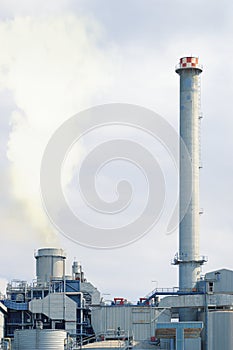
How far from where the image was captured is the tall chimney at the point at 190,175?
92.7m

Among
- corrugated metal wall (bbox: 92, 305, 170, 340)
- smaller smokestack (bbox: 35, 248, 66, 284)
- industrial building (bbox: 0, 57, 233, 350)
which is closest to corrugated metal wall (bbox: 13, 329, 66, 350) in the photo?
industrial building (bbox: 0, 57, 233, 350)

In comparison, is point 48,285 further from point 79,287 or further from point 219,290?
point 219,290

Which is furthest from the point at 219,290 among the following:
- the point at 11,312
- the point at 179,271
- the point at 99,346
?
the point at 11,312

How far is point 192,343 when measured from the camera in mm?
80188

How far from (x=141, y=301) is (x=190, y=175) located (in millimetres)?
14085

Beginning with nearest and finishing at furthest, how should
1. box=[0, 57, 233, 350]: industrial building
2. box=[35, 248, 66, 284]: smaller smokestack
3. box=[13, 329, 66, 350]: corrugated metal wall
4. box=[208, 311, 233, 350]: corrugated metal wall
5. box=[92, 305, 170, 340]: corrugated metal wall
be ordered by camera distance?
box=[208, 311, 233, 350]: corrugated metal wall
box=[13, 329, 66, 350]: corrugated metal wall
box=[0, 57, 233, 350]: industrial building
box=[92, 305, 170, 340]: corrugated metal wall
box=[35, 248, 66, 284]: smaller smokestack

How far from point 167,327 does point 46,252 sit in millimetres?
21256

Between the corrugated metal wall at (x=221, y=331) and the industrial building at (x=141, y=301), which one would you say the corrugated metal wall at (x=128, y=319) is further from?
the corrugated metal wall at (x=221, y=331)

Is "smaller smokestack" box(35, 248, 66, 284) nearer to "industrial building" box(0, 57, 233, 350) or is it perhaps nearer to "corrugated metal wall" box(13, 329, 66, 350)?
"industrial building" box(0, 57, 233, 350)

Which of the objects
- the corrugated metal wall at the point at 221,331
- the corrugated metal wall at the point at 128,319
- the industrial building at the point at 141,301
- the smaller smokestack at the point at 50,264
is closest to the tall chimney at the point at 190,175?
the industrial building at the point at 141,301

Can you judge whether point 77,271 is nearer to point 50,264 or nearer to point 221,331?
point 50,264

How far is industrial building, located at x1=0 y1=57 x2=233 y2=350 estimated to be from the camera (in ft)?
289

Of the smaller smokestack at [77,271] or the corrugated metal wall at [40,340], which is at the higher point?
the smaller smokestack at [77,271]

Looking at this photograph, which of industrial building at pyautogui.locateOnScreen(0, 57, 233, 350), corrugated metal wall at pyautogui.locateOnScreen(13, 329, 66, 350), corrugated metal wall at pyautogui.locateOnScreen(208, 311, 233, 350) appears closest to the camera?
corrugated metal wall at pyautogui.locateOnScreen(208, 311, 233, 350)
